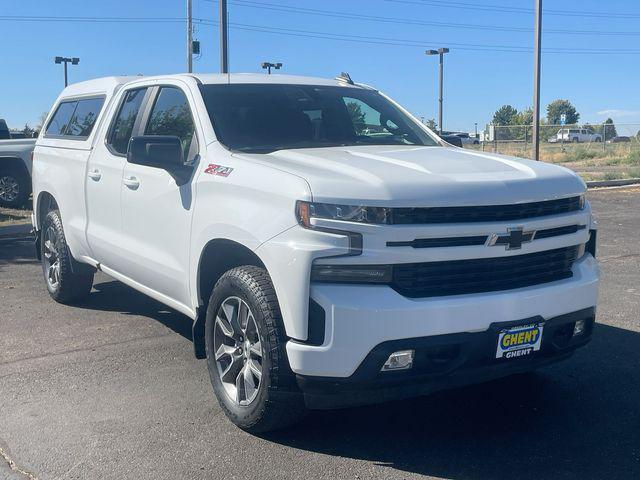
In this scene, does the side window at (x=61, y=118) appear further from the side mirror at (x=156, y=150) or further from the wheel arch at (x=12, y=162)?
the wheel arch at (x=12, y=162)

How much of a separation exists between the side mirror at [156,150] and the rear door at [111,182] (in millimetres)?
940

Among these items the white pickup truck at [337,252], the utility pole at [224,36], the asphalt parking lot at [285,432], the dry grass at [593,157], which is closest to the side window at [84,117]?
the white pickup truck at [337,252]

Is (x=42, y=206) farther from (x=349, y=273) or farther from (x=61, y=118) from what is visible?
(x=349, y=273)

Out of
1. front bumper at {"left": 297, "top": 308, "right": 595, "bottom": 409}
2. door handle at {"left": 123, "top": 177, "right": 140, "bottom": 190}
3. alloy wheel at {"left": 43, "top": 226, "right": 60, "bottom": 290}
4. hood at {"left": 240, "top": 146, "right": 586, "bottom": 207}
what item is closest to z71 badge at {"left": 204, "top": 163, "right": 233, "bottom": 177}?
hood at {"left": 240, "top": 146, "right": 586, "bottom": 207}

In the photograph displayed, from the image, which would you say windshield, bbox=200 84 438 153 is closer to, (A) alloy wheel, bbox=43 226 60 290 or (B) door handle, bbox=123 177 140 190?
(B) door handle, bbox=123 177 140 190

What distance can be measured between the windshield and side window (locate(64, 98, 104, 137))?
174 centimetres

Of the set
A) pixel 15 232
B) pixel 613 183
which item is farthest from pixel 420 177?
pixel 613 183

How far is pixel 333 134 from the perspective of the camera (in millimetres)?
5207

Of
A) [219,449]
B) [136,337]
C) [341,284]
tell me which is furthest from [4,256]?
[341,284]

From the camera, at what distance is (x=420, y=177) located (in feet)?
12.3

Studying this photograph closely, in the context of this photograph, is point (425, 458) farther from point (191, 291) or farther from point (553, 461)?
point (191, 291)

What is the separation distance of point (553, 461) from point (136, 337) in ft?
11.2

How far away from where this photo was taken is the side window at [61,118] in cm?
705

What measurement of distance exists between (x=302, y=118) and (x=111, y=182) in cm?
153
